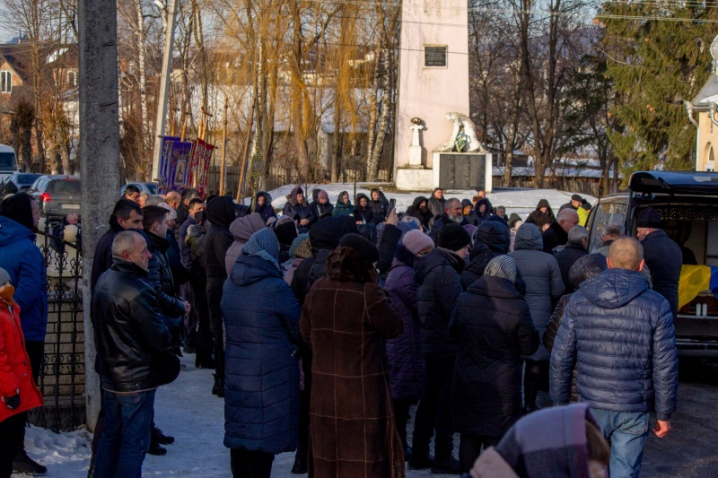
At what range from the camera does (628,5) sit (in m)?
36.9

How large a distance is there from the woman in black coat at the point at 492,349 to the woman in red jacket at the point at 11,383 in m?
2.61

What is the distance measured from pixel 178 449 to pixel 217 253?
87.5 inches

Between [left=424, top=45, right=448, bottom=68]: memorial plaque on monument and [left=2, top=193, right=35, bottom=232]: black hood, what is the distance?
83.6ft

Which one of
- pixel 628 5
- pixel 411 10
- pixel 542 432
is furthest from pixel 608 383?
pixel 628 5

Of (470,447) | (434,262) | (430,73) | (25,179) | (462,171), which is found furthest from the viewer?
(25,179)

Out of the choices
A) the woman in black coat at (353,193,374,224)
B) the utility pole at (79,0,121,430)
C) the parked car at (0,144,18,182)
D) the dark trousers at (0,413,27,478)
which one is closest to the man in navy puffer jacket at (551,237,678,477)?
the dark trousers at (0,413,27,478)

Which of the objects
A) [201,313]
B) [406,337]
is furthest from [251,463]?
[201,313]

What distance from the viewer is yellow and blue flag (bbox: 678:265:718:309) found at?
955 centimetres

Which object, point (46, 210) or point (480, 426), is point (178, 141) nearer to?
point (46, 210)

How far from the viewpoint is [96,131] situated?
650 centimetres

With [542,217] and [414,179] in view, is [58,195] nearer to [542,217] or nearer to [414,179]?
[414,179]

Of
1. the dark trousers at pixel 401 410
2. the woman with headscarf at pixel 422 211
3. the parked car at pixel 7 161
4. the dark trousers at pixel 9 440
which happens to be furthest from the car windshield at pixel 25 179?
the dark trousers at pixel 9 440

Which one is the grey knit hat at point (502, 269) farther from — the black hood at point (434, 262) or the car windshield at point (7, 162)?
the car windshield at point (7, 162)

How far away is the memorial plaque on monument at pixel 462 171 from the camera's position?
30062 millimetres
